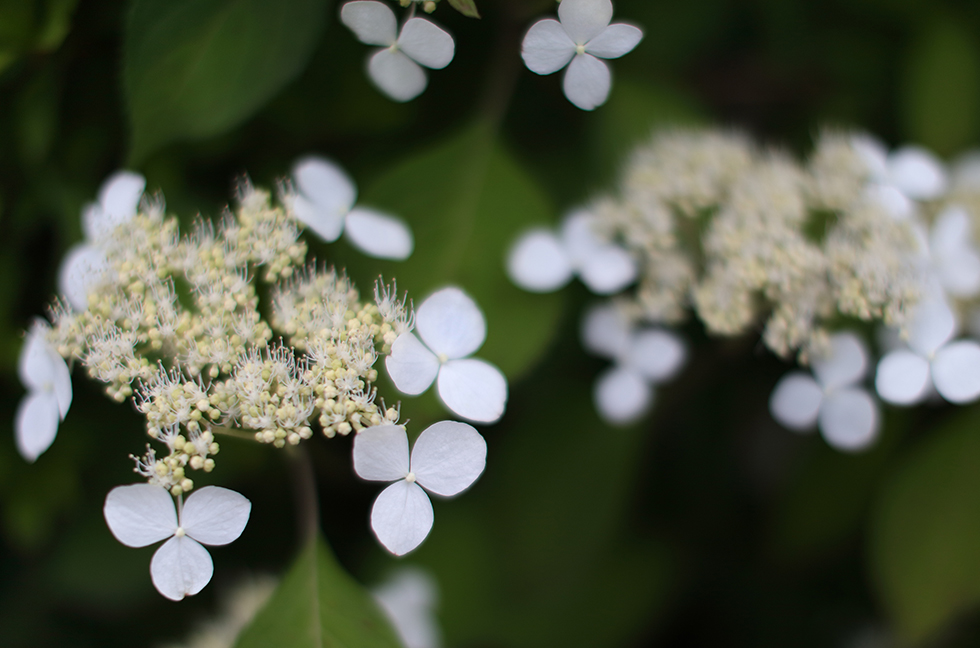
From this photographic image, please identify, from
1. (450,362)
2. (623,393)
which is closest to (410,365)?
(450,362)

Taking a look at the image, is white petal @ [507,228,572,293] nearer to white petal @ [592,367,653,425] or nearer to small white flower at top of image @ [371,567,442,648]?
white petal @ [592,367,653,425]

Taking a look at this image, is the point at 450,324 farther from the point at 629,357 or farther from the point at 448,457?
the point at 629,357

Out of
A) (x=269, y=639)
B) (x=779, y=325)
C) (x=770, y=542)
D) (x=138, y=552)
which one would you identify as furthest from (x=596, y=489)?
(x=138, y=552)

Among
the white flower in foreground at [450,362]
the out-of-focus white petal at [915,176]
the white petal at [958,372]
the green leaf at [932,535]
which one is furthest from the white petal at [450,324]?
the green leaf at [932,535]

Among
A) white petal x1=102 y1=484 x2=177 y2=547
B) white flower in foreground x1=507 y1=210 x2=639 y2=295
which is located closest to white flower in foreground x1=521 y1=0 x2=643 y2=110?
white flower in foreground x1=507 y1=210 x2=639 y2=295

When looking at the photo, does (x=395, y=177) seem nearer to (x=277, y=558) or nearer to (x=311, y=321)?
(x=311, y=321)
